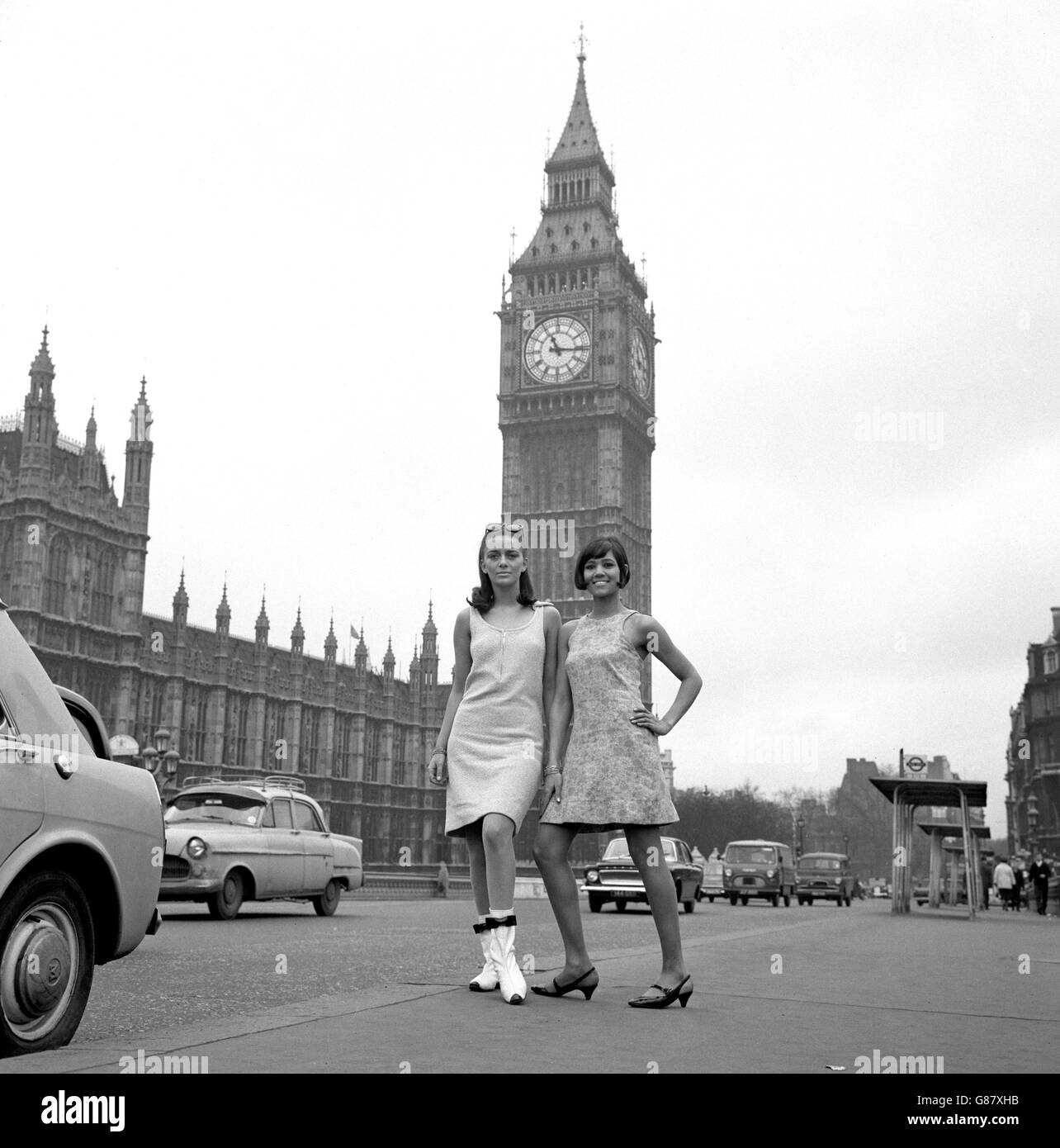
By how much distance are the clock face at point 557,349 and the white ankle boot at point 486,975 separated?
281ft

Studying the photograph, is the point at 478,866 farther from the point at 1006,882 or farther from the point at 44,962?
the point at 1006,882

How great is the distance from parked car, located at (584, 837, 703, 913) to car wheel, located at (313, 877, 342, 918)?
5.82m

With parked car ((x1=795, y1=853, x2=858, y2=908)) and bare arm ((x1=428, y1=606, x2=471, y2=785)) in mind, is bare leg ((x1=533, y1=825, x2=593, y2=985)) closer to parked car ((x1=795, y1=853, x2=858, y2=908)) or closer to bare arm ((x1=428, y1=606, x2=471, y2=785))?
bare arm ((x1=428, y1=606, x2=471, y2=785))

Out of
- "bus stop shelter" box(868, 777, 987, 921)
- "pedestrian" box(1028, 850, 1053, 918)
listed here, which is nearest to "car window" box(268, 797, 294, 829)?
"bus stop shelter" box(868, 777, 987, 921)

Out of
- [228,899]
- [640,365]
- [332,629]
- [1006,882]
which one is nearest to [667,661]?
[228,899]

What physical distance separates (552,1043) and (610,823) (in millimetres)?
1395

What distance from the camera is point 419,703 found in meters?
79.5

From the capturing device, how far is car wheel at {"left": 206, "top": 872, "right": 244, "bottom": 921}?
13773mm

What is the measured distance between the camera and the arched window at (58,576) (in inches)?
1996

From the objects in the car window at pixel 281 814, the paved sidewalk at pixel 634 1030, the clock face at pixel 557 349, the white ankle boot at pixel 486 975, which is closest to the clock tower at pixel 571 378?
the clock face at pixel 557 349

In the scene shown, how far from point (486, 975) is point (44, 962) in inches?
67.8
